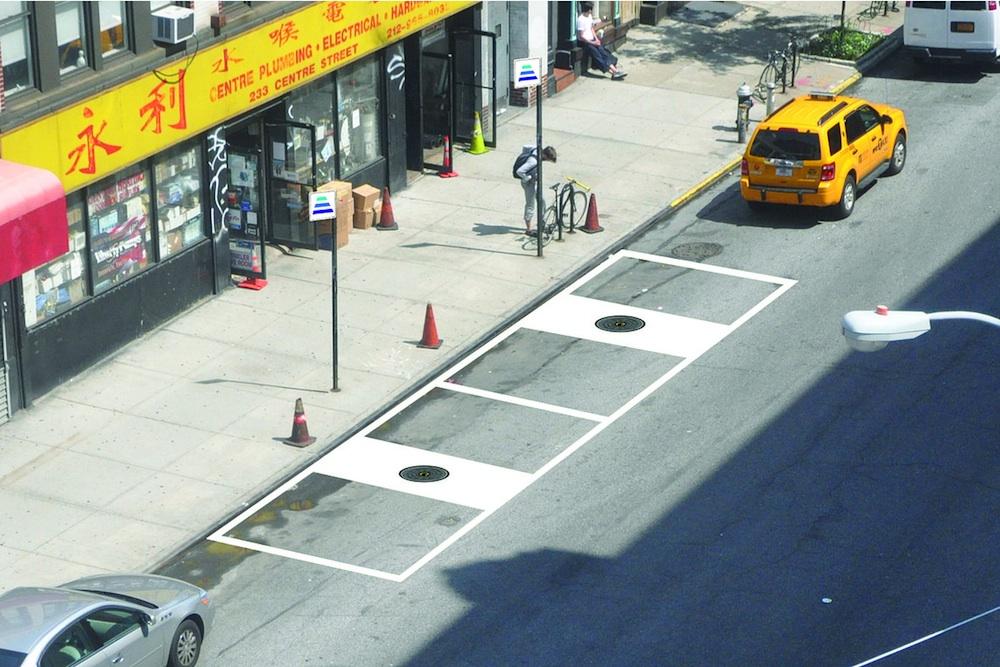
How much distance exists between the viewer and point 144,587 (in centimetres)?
1977

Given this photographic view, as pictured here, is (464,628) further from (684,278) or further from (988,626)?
(684,278)

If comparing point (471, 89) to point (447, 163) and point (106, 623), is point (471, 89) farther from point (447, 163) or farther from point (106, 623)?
point (106, 623)

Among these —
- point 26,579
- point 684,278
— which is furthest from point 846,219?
point 26,579

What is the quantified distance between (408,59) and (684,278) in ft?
26.4

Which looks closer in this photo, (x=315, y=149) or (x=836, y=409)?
(x=836, y=409)

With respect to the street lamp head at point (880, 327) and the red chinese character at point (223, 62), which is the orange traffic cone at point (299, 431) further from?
the street lamp head at point (880, 327)

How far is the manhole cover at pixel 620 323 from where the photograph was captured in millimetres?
28688

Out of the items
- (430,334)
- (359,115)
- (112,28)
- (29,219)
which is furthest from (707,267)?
(29,219)

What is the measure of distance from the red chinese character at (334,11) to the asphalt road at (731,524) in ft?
21.5

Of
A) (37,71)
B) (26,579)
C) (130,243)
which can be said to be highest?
(37,71)

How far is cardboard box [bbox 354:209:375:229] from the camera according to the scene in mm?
32469

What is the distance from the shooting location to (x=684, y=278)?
100 ft

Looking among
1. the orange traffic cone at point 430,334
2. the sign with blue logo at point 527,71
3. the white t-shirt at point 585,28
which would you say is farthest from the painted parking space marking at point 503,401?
the white t-shirt at point 585,28

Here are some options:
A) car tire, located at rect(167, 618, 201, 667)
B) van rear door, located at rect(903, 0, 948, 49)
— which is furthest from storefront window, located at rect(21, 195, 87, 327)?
van rear door, located at rect(903, 0, 948, 49)
